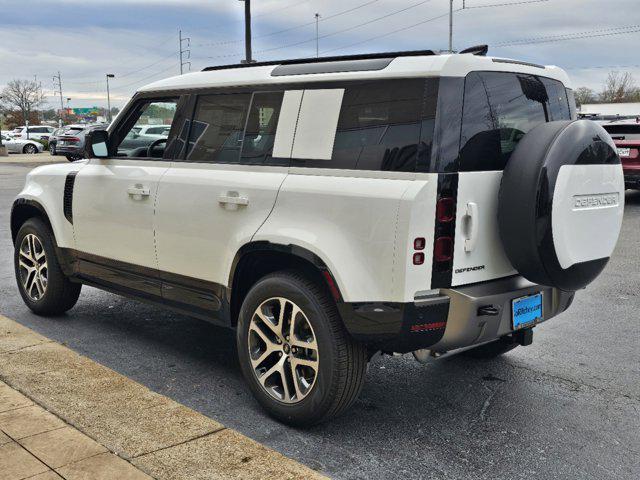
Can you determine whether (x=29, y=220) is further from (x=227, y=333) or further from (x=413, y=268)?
(x=413, y=268)

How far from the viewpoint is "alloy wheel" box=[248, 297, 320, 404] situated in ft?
11.9

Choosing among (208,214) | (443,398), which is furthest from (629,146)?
(208,214)

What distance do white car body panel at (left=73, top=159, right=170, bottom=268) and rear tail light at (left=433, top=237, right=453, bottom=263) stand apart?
2079mm

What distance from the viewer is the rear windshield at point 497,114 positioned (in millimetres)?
3355

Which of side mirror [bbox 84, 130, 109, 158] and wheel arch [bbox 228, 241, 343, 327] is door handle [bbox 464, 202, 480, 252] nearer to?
wheel arch [bbox 228, 241, 343, 327]

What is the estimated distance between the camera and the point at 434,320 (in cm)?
328

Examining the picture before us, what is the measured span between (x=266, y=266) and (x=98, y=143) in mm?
1808

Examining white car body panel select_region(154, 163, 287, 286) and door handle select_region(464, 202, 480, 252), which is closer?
door handle select_region(464, 202, 480, 252)

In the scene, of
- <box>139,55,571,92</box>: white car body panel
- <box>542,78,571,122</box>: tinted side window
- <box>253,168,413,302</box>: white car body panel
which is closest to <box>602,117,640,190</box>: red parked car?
<box>542,78,571,122</box>: tinted side window

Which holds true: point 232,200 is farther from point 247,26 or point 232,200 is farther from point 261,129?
point 247,26

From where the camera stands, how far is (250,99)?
161 inches

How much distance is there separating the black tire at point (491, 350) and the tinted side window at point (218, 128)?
2102mm

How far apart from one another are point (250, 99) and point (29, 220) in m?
2.70

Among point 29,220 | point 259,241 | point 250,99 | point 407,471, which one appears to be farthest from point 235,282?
point 29,220
